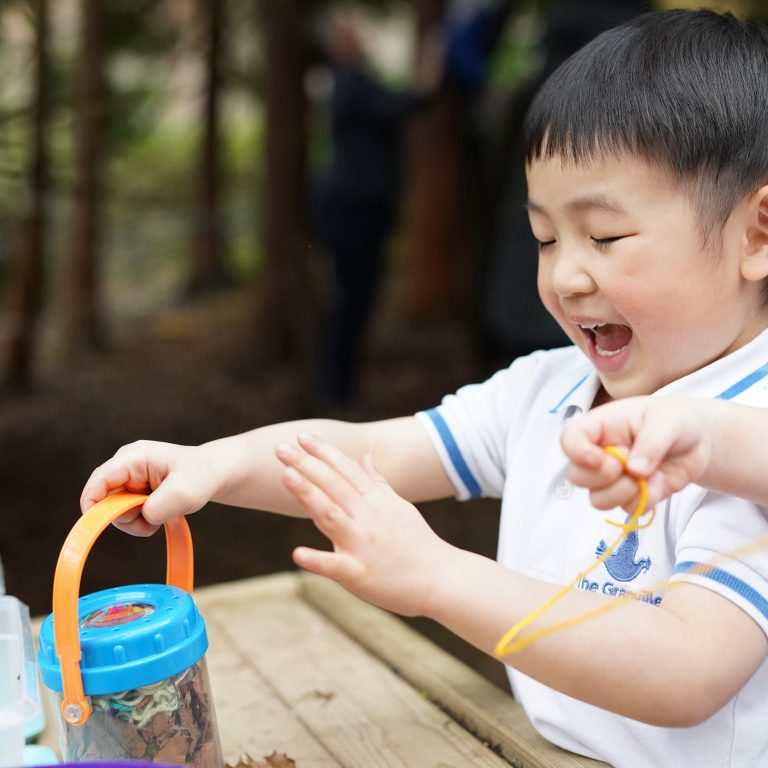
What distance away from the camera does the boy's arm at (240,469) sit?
46.1 inches

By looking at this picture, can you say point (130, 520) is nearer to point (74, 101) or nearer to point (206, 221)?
point (74, 101)

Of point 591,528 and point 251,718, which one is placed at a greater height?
point 591,528

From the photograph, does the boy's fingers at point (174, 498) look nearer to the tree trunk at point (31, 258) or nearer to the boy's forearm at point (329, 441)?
the boy's forearm at point (329, 441)

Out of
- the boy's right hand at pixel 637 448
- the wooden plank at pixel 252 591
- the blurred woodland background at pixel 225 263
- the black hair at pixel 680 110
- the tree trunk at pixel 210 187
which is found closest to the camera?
the boy's right hand at pixel 637 448

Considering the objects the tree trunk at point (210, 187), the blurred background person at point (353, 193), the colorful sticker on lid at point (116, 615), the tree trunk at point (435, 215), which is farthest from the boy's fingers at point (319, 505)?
the tree trunk at point (210, 187)

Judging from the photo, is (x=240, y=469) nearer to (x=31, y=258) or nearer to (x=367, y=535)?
(x=367, y=535)

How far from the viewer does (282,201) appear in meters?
4.80

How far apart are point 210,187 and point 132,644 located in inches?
261

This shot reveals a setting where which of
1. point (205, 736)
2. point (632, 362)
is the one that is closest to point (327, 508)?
point (205, 736)

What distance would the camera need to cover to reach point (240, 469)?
128cm

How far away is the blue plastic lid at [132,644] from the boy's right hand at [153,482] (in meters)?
0.12

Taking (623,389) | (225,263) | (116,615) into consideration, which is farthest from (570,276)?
(225,263)

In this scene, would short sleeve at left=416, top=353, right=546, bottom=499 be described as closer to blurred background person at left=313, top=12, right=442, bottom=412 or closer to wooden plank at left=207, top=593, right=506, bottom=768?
wooden plank at left=207, top=593, right=506, bottom=768

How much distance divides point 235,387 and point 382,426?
3.94 m
